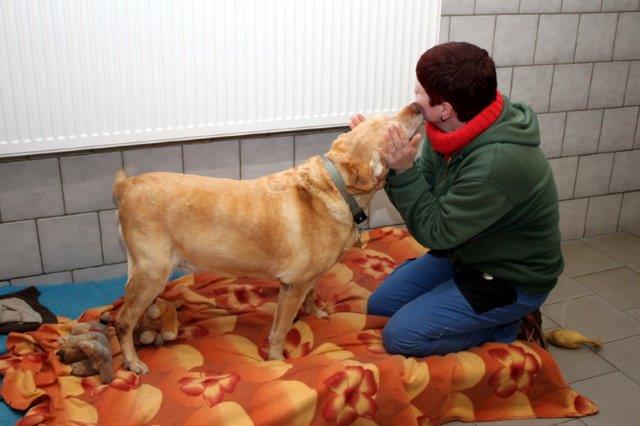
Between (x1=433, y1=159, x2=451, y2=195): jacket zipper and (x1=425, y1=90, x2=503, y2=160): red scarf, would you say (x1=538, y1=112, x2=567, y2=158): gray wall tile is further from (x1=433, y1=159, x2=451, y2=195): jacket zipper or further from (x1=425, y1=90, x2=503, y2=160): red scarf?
(x1=425, y1=90, x2=503, y2=160): red scarf

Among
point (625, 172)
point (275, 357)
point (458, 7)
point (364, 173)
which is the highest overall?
point (458, 7)

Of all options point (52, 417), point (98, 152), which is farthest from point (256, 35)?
point (52, 417)

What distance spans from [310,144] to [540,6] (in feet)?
4.71

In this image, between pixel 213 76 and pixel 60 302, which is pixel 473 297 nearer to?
pixel 213 76

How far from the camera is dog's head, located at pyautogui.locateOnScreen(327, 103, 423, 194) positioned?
6.97 feet

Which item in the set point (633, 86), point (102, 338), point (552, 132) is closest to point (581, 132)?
point (552, 132)

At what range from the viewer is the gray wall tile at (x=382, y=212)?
342 cm

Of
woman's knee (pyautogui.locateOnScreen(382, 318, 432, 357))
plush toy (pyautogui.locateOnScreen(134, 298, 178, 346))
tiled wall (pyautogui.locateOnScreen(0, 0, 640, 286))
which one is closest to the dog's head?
woman's knee (pyautogui.locateOnScreen(382, 318, 432, 357))

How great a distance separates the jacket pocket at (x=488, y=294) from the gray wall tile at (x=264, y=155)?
122 cm

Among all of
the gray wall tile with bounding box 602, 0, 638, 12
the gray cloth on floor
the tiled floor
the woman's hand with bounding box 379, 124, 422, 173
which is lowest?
the tiled floor

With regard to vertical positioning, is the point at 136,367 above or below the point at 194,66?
below

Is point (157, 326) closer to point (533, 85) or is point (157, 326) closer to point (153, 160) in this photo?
point (153, 160)

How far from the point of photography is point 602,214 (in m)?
3.96

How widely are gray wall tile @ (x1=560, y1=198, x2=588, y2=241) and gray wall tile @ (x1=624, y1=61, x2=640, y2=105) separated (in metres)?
0.64
